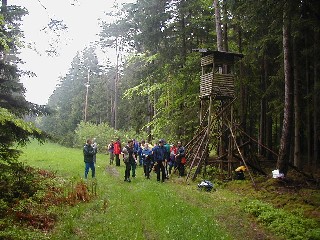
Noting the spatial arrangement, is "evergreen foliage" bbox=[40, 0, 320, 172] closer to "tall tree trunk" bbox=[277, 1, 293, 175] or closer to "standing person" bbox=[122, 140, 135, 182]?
"tall tree trunk" bbox=[277, 1, 293, 175]

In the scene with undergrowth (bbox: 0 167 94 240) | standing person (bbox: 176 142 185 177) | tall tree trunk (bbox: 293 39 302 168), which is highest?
tall tree trunk (bbox: 293 39 302 168)

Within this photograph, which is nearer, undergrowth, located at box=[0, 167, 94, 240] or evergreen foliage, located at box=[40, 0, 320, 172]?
undergrowth, located at box=[0, 167, 94, 240]

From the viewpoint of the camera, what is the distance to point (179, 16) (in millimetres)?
28250

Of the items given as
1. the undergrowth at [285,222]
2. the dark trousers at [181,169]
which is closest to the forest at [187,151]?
the undergrowth at [285,222]

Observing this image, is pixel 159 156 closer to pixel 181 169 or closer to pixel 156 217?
pixel 181 169

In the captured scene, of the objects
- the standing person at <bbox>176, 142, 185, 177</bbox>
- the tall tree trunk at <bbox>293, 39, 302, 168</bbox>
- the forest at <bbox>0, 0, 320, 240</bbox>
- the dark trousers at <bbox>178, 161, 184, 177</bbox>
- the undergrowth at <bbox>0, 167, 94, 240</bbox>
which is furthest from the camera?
the dark trousers at <bbox>178, 161, 184, 177</bbox>

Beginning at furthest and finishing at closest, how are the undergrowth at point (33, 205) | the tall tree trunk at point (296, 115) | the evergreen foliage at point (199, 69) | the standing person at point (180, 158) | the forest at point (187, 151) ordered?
the evergreen foliage at point (199, 69), the standing person at point (180, 158), the tall tree trunk at point (296, 115), the forest at point (187, 151), the undergrowth at point (33, 205)

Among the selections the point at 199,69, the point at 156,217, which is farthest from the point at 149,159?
the point at 199,69

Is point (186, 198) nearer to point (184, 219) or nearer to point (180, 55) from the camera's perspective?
point (184, 219)

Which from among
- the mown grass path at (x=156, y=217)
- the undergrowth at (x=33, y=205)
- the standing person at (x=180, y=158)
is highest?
the standing person at (x=180, y=158)

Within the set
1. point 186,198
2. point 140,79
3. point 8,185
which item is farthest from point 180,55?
point 8,185

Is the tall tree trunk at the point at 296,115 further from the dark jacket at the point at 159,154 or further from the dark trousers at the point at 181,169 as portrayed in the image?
the dark jacket at the point at 159,154

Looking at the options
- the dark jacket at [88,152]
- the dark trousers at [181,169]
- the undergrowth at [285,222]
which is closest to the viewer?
the undergrowth at [285,222]

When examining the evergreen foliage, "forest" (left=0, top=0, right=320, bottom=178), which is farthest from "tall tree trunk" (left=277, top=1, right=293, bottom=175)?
the evergreen foliage
